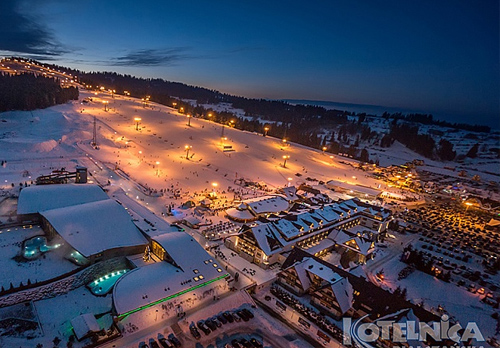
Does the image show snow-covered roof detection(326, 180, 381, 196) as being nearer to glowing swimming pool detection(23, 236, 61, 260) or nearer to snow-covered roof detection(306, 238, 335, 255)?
snow-covered roof detection(306, 238, 335, 255)

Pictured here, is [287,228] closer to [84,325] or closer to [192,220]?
[192,220]

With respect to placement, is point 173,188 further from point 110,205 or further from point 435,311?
point 435,311

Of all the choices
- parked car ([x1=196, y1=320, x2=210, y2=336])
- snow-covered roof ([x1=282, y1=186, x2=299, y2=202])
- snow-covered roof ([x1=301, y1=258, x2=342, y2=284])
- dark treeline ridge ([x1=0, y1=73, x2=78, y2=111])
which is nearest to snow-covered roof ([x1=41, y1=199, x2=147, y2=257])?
parked car ([x1=196, y1=320, x2=210, y2=336])

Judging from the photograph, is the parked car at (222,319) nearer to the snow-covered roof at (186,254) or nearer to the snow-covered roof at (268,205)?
the snow-covered roof at (186,254)

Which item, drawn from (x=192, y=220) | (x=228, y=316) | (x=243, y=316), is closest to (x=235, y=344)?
(x=228, y=316)

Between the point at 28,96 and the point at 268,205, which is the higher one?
the point at 28,96

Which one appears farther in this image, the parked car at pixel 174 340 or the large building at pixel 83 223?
the large building at pixel 83 223

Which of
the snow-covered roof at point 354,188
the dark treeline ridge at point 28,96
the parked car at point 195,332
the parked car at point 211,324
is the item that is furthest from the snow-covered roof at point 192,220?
the dark treeline ridge at point 28,96
